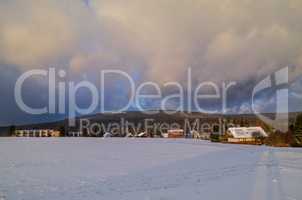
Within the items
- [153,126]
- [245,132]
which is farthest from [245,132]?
[153,126]

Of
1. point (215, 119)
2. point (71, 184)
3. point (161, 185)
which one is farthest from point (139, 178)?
point (215, 119)

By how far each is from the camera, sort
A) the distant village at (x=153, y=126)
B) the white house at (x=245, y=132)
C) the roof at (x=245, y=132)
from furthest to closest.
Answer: the distant village at (x=153, y=126) → the roof at (x=245, y=132) → the white house at (x=245, y=132)

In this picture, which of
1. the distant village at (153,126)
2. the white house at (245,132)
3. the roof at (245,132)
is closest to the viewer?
the white house at (245,132)

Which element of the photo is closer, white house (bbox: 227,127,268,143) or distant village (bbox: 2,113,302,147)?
white house (bbox: 227,127,268,143)

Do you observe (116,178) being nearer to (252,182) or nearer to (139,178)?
(139,178)

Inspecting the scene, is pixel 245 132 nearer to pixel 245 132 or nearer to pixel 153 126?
pixel 245 132

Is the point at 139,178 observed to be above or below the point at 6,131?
above

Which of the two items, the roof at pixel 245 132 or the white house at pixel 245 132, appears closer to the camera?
the white house at pixel 245 132

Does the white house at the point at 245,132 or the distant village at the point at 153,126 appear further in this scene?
the distant village at the point at 153,126

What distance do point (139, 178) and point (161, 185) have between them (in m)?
1.37

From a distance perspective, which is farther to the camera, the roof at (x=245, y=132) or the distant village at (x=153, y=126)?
the distant village at (x=153, y=126)

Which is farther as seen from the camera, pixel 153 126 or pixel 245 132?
pixel 153 126

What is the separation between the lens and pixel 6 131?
79.2 metres

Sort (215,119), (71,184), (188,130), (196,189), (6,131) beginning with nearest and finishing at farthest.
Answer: (196,189) < (71,184) < (215,119) < (188,130) < (6,131)
